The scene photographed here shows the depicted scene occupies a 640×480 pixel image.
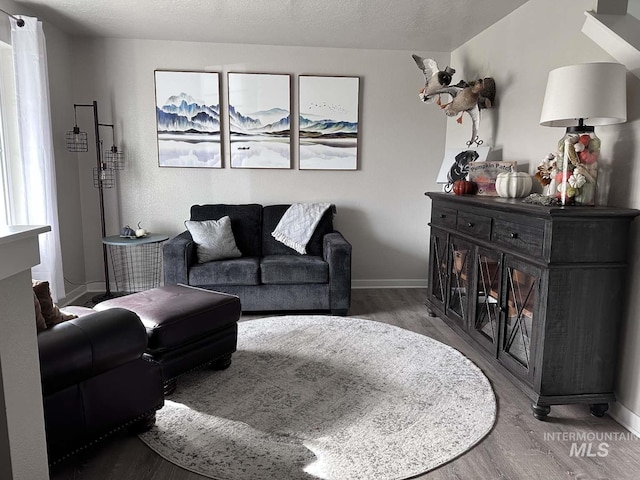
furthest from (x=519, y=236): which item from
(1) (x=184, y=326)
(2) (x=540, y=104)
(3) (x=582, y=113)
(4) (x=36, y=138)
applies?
(4) (x=36, y=138)

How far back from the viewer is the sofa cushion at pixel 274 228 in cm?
416

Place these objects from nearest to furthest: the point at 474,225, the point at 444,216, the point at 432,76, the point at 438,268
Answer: the point at 474,225 → the point at 444,216 → the point at 438,268 → the point at 432,76

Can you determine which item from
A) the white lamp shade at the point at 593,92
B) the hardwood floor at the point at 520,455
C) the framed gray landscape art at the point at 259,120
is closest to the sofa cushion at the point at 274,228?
the framed gray landscape art at the point at 259,120

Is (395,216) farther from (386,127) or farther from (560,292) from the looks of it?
(560,292)

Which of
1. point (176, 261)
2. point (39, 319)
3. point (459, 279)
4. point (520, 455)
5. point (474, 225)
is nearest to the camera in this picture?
point (39, 319)

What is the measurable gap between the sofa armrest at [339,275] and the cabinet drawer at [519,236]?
136 centimetres

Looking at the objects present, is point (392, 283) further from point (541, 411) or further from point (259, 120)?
point (541, 411)

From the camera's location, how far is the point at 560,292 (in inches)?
83.1

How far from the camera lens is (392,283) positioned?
476 cm

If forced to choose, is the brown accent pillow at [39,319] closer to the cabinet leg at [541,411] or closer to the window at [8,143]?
the window at [8,143]

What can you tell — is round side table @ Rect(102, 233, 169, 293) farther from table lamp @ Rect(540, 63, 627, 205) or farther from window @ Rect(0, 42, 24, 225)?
table lamp @ Rect(540, 63, 627, 205)

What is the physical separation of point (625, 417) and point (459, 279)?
122cm

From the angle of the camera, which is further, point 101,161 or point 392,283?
point 392,283

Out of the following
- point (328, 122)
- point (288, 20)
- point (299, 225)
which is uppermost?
point (288, 20)
